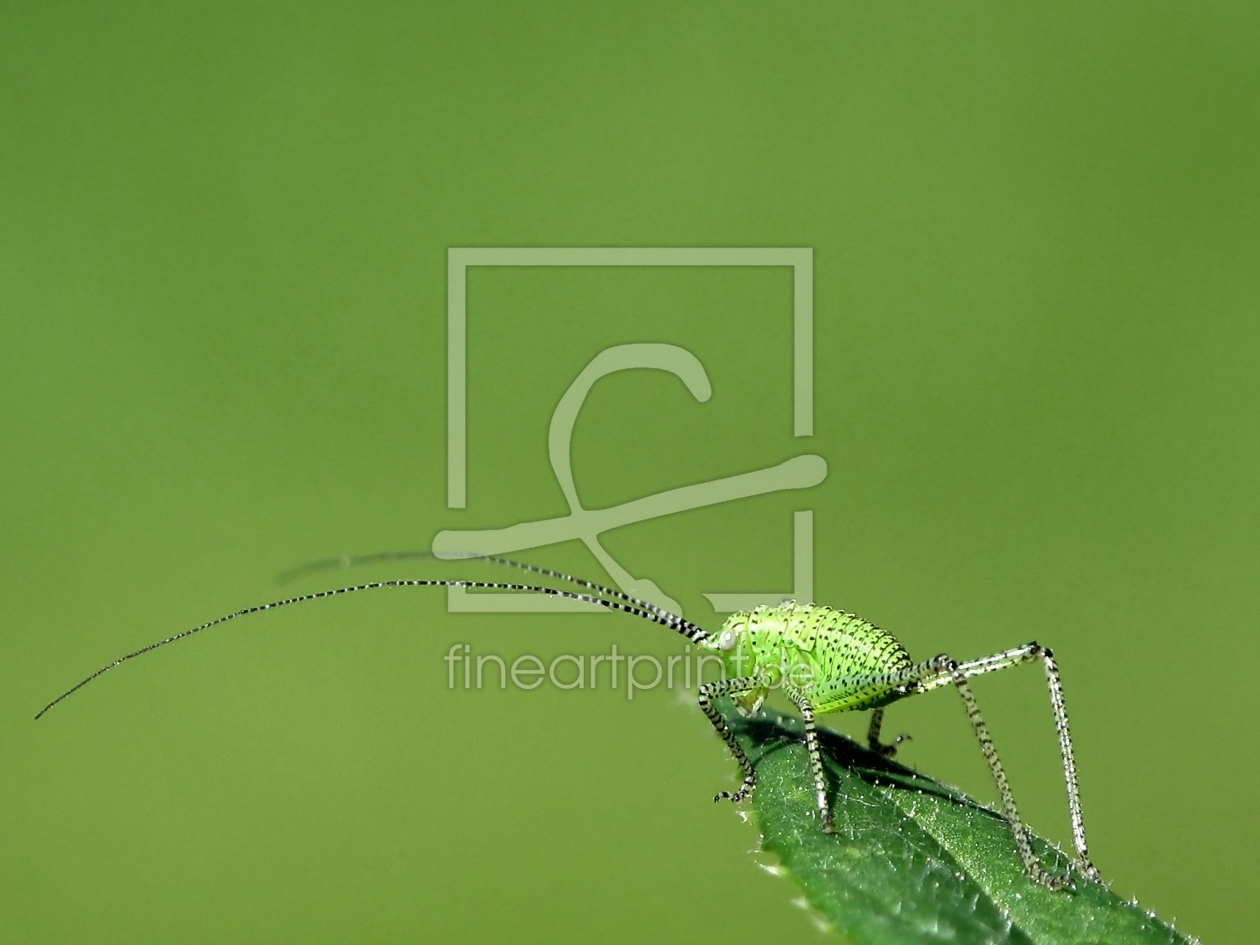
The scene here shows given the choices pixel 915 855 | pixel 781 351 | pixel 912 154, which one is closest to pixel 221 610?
pixel 781 351

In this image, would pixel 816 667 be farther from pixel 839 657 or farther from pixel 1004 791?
pixel 1004 791

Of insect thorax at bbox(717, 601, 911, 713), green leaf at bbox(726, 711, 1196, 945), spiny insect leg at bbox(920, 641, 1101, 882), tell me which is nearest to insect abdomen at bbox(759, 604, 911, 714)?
insect thorax at bbox(717, 601, 911, 713)

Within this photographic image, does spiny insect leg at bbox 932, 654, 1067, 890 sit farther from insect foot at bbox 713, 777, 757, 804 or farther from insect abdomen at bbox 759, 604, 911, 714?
insect foot at bbox 713, 777, 757, 804

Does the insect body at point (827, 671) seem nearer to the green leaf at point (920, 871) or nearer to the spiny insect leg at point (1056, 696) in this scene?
the spiny insect leg at point (1056, 696)

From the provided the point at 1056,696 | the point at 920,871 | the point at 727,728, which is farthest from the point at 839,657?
the point at 920,871

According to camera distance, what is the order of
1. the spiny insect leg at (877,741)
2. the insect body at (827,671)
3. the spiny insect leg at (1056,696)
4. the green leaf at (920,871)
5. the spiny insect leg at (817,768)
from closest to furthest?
the green leaf at (920,871), the spiny insect leg at (817,768), the spiny insect leg at (1056,696), the insect body at (827,671), the spiny insect leg at (877,741)

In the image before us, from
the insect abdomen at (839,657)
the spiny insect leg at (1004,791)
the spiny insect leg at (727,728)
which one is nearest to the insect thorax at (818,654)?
the insect abdomen at (839,657)
